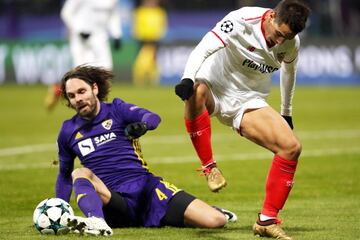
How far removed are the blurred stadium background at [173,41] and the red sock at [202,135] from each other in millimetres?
20243

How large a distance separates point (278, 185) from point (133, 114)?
1.38 m

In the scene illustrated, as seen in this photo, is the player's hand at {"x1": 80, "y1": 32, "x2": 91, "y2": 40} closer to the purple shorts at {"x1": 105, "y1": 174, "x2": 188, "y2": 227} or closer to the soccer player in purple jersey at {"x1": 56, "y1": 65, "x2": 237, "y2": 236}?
the soccer player in purple jersey at {"x1": 56, "y1": 65, "x2": 237, "y2": 236}

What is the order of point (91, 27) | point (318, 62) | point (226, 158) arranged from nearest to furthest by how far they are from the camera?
point (226, 158)
point (91, 27)
point (318, 62)

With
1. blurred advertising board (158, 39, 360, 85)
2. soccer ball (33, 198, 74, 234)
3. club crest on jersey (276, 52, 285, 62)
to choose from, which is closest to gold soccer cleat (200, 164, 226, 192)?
club crest on jersey (276, 52, 285, 62)

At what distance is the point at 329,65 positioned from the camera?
2891 centimetres

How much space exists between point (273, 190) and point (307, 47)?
68.5 ft

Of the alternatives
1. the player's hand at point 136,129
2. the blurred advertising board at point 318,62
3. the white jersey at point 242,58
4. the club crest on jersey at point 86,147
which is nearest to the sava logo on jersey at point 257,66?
the white jersey at point 242,58

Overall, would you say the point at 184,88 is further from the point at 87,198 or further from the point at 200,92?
the point at 87,198

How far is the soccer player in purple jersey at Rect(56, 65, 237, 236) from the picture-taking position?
26.7ft

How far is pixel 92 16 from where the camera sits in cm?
1947

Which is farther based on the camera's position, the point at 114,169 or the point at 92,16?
the point at 92,16

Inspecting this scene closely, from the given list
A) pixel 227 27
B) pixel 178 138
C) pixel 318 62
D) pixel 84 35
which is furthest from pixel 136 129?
pixel 318 62

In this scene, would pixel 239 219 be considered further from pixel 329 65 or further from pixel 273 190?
pixel 329 65

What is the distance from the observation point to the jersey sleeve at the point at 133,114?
7777 mm
